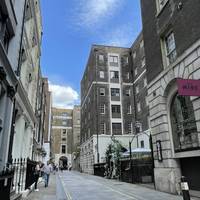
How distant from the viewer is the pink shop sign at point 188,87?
889 cm

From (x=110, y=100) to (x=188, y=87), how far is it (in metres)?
32.1

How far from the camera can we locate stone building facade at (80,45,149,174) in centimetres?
3878

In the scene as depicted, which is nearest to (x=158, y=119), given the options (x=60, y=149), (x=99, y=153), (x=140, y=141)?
(x=140, y=141)

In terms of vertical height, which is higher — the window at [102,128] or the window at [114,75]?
the window at [114,75]

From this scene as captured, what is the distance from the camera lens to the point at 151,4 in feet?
49.9

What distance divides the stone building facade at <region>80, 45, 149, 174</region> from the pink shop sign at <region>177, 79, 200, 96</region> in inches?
1143

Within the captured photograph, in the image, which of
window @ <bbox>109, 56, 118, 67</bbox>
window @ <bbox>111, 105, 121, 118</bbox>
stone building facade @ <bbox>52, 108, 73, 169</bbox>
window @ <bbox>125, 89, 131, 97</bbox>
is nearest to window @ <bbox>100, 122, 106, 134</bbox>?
window @ <bbox>111, 105, 121, 118</bbox>

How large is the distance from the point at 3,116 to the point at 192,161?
9306 mm

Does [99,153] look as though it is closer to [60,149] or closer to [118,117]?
[118,117]

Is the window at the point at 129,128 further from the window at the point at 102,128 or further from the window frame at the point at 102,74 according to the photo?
the window frame at the point at 102,74

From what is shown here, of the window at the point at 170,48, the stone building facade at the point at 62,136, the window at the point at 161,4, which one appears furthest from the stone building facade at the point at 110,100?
the stone building facade at the point at 62,136

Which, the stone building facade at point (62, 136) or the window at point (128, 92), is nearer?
the window at point (128, 92)

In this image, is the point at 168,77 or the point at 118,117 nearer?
the point at 168,77

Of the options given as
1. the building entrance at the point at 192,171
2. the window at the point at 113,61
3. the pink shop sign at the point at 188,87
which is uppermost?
the window at the point at 113,61
